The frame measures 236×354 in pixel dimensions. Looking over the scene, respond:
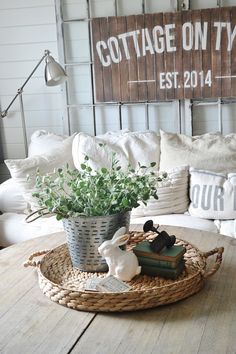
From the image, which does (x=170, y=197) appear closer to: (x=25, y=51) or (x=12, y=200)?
(x=12, y=200)

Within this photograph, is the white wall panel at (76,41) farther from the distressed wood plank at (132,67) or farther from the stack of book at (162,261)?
the stack of book at (162,261)

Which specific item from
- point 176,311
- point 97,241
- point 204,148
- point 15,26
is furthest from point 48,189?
point 15,26

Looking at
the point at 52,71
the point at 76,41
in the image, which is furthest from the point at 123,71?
the point at 52,71

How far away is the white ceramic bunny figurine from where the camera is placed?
1378 mm

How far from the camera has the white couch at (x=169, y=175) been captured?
2562 mm

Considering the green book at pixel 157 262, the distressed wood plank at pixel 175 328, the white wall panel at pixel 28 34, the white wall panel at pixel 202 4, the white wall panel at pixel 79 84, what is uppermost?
the white wall panel at pixel 202 4

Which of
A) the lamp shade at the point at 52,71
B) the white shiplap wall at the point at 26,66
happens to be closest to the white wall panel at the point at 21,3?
the white shiplap wall at the point at 26,66

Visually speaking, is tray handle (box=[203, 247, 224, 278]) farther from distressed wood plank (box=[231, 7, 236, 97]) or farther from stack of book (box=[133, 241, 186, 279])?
distressed wood plank (box=[231, 7, 236, 97])

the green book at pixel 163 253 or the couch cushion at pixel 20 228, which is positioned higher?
the green book at pixel 163 253

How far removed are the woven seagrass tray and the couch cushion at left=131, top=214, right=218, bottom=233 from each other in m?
0.82

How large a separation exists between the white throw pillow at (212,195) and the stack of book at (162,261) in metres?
1.14

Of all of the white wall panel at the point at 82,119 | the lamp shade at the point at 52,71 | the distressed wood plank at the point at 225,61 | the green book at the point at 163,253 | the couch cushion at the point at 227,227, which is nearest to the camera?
the green book at the point at 163,253

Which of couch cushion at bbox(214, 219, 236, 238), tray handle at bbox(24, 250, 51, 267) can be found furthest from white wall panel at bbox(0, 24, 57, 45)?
tray handle at bbox(24, 250, 51, 267)

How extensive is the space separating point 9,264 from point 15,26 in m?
2.40
